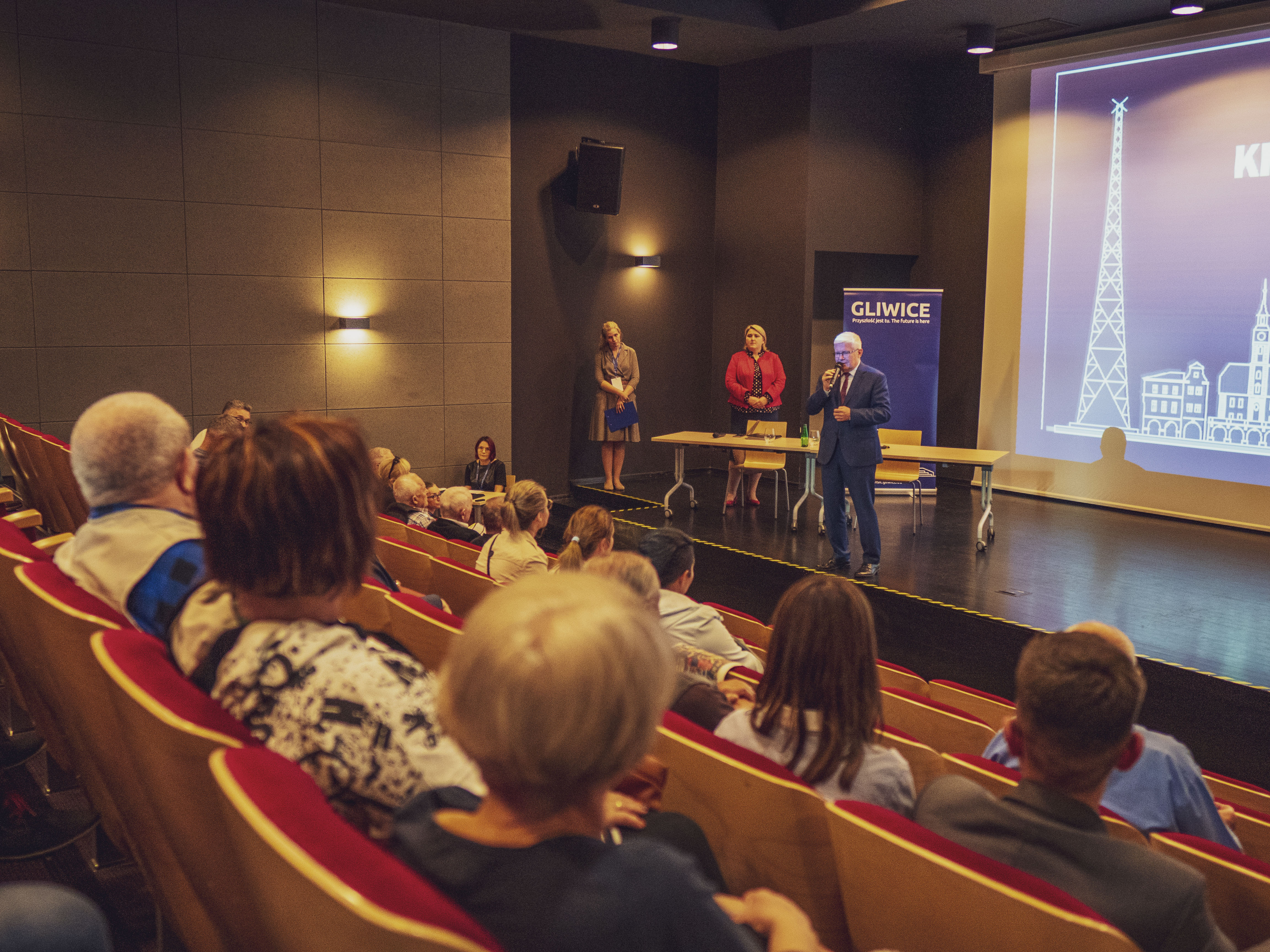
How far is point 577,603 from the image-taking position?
1004 millimetres

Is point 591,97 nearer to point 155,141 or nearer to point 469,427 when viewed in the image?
point 469,427

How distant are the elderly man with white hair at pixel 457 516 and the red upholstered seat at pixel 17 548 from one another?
268cm

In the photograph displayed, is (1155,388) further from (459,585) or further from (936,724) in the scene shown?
(459,585)

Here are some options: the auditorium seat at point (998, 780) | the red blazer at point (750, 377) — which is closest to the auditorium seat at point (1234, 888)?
the auditorium seat at point (998, 780)

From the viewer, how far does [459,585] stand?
138 inches

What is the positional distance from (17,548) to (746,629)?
281 cm

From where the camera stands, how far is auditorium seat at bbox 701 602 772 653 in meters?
4.25

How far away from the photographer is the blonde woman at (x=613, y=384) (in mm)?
9758

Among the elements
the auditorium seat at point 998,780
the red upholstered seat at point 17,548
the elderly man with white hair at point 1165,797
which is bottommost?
the elderly man with white hair at point 1165,797

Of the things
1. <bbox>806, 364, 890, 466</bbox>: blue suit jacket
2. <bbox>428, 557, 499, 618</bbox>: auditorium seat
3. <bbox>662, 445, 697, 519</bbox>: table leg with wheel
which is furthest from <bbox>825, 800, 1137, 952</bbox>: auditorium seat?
<bbox>662, 445, 697, 519</bbox>: table leg with wheel

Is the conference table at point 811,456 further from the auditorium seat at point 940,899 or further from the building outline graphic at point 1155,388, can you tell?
the auditorium seat at point 940,899

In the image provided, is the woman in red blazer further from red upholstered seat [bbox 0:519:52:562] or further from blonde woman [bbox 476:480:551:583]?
red upholstered seat [bbox 0:519:52:562]

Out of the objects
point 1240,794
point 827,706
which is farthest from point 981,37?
point 827,706

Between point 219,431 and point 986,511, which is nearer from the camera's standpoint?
point 219,431
